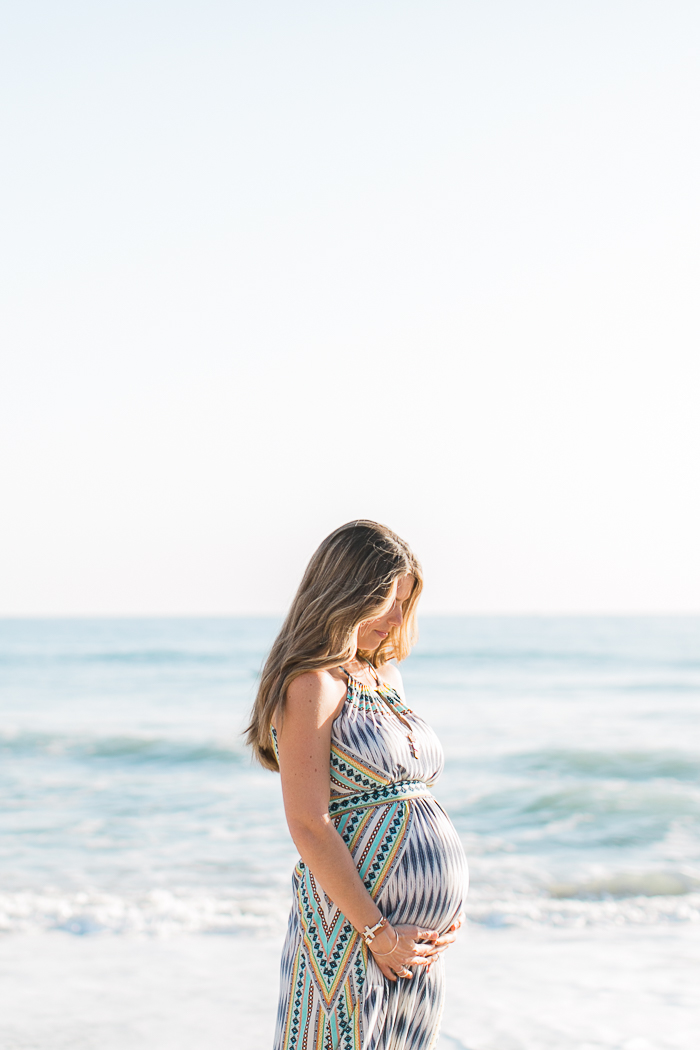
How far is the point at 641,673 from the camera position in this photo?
24031 millimetres

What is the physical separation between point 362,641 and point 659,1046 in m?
2.42

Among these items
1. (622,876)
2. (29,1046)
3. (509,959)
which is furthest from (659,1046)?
(622,876)

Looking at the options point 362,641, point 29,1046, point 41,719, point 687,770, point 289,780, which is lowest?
point 41,719

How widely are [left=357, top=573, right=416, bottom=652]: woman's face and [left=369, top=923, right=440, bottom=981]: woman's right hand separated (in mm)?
669

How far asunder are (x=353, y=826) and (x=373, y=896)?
16 centimetres

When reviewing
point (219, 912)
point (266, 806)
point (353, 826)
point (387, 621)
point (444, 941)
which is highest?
point (387, 621)

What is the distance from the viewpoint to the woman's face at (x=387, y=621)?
2.30 metres

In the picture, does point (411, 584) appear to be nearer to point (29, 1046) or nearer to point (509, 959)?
point (29, 1046)

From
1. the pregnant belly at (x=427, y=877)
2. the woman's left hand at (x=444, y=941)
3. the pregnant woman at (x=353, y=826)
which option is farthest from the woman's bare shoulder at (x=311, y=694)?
the woman's left hand at (x=444, y=941)

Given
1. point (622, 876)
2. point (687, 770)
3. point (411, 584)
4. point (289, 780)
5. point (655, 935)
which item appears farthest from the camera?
point (687, 770)

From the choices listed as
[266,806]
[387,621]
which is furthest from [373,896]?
[266,806]

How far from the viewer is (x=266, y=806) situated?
8.91 m

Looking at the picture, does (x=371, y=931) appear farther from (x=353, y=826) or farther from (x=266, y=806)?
(x=266, y=806)

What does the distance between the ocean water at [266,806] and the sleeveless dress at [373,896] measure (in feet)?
1.12
